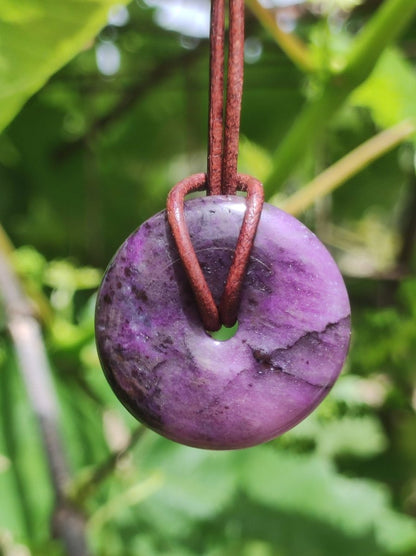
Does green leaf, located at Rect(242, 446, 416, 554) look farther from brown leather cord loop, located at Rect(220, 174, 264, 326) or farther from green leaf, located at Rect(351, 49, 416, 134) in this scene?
brown leather cord loop, located at Rect(220, 174, 264, 326)

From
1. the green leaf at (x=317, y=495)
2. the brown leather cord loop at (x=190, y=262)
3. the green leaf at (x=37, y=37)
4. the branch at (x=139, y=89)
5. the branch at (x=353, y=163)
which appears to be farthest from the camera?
A: the branch at (x=139, y=89)

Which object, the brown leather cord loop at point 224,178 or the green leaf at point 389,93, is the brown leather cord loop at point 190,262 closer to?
the brown leather cord loop at point 224,178

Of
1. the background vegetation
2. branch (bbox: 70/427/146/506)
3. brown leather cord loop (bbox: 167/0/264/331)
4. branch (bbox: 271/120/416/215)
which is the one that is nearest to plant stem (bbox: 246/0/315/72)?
the background vegetation

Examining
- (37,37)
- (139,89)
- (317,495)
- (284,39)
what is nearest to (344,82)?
(284,39)

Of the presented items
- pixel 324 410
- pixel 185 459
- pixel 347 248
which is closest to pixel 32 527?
pixel 185 459

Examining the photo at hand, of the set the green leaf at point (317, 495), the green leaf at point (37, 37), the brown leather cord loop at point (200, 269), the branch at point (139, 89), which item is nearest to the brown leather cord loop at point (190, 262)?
the brown leather cord loop at point (200, 269)

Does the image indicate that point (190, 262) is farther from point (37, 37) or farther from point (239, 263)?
point (37, 37)
